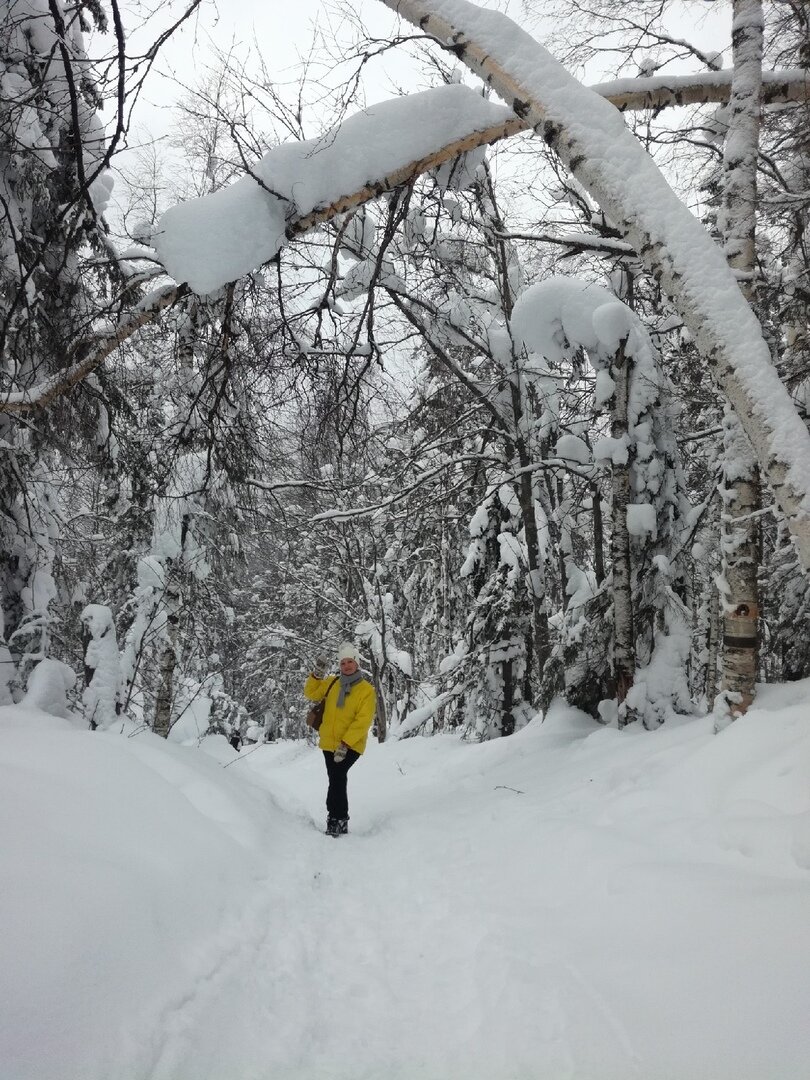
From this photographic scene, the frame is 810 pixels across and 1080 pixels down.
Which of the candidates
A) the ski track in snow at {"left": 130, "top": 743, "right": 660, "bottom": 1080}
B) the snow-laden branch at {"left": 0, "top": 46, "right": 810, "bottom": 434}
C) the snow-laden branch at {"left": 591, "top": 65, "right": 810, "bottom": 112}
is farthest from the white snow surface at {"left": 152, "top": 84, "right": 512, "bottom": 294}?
the ski track in snow at {"left": 130, "top": 743, "right": 660, "bottom": 1080}

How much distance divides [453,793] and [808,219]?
20.0 feet

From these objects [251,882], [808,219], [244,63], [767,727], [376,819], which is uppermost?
[244,63]

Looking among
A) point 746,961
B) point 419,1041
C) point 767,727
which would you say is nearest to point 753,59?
point 767,727

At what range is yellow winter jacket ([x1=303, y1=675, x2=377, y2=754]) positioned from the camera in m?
6.04

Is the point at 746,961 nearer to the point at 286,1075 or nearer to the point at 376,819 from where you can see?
the point at 286,1075

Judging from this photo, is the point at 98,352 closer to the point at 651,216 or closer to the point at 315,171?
the point at 315,171

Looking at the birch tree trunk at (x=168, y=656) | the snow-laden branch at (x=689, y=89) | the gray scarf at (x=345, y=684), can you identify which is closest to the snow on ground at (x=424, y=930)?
the gray scarf at (x=345, y=684)

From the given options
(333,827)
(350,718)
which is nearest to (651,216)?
(350,718)

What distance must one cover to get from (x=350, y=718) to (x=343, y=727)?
0.12m

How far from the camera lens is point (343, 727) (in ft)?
20.1

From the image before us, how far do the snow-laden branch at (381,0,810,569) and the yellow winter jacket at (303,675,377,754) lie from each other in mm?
4425

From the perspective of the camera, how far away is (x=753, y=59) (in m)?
3.88

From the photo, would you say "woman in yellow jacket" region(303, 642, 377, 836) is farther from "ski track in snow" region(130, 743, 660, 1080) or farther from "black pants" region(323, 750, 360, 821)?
"ski track in snow" region(130, 743, 660, 1080)

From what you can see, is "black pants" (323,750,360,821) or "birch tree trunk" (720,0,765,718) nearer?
"birch tree trunk" (720,0,765,718)
